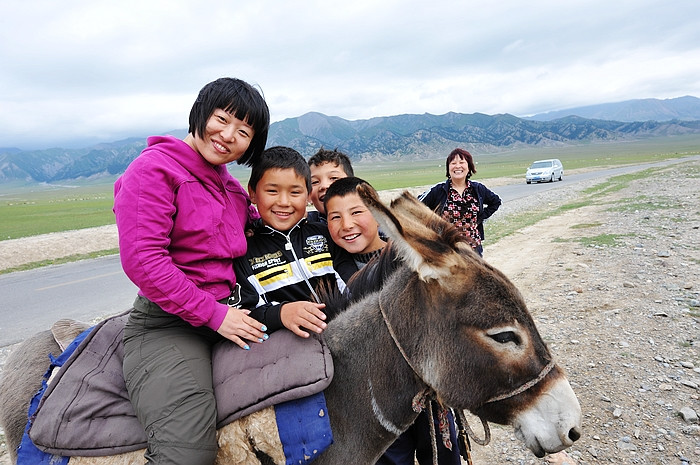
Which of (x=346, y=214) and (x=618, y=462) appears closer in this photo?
(x=346, y=214)

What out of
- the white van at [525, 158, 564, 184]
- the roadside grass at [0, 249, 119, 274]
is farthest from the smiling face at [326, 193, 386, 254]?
the white van at [525, 158, 564, 184]

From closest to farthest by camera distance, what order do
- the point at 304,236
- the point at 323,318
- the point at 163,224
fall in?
the point at 163,224 → the point at 323,318 → the point at 304,236

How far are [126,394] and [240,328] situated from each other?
788 mm

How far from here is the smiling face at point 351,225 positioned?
318 centimetres

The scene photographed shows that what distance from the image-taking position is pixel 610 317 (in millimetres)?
7008

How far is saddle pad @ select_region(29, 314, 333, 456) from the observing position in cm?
215

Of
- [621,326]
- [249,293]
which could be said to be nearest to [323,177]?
[249,293]

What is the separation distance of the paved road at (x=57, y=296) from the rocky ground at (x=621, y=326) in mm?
1725

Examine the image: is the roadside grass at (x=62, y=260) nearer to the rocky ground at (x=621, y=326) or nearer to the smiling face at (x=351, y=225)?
the rocky ground at (x=621, y=326)

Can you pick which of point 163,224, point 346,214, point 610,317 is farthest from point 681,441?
point 163,224

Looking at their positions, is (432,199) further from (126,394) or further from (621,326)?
(126,394)

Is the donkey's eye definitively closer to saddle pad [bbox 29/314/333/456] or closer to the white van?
saddle pad [bbox 29/314/333/456]

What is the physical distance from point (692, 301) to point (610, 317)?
1.63m

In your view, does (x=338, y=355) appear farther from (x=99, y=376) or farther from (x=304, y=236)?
(x=99, y=376)
